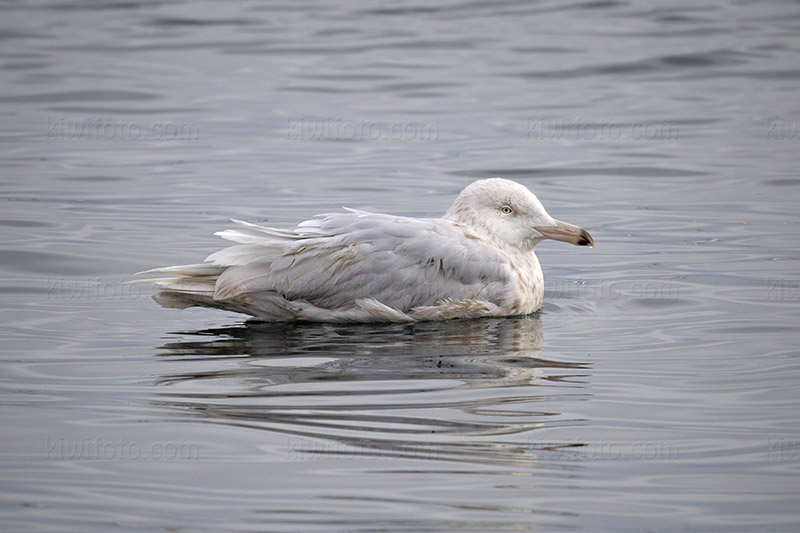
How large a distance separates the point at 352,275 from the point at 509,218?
4.61 ft

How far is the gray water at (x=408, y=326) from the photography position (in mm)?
5879

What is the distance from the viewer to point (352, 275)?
9.00m

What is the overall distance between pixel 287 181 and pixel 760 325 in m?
7.40

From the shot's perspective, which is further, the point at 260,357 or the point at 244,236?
the point at 244,236

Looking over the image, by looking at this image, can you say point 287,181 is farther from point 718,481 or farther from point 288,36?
point 288,36

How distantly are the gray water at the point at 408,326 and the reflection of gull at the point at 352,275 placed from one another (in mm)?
182

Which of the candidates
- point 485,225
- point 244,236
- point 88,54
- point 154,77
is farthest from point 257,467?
point 88,54

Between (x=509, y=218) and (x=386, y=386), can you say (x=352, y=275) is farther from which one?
(x=386, y=386)

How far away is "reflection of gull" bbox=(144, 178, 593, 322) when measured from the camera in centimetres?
897

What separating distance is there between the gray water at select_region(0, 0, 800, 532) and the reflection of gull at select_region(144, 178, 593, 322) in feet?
0.60

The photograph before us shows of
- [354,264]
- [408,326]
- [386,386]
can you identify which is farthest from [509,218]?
[386,386]

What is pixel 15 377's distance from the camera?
7699mm

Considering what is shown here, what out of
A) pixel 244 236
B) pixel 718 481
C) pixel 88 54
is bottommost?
pixel 718 481

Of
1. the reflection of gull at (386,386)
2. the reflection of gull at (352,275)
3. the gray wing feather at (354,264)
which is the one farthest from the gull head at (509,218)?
the reflection of gull at (386,386)
